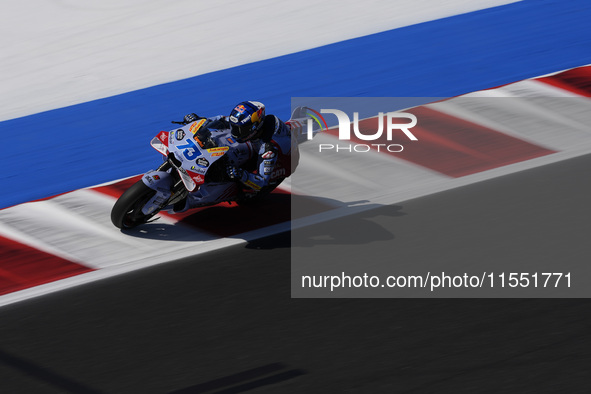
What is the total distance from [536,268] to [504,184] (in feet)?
5.89

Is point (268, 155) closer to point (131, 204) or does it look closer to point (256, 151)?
point (256, 151)

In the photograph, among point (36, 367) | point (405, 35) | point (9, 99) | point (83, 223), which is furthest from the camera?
point (405, 35)

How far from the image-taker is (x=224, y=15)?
1511cm

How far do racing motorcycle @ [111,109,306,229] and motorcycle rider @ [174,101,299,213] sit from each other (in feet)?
0.05

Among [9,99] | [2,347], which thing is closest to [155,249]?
[2,347]

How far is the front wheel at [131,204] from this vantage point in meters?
8.45

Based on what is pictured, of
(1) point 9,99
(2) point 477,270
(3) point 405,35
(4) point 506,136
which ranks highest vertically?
(3) point 405,35

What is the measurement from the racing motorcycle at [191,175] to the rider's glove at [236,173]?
0.42ft

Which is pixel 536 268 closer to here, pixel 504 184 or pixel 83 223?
pixel 504 184

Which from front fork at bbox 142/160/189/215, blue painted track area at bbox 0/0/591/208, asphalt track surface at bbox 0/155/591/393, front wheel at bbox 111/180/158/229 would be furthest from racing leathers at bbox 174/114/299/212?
blue painted track area at bbox 0/0/591/208

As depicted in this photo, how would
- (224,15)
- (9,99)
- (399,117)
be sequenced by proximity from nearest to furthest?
1. (399,117)
2. (9,99)
3. (224,15)

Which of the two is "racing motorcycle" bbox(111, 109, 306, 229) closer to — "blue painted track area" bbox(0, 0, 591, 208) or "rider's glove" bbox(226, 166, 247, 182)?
Answer: "rider's glove" bbox(226, 166, 247, 182)

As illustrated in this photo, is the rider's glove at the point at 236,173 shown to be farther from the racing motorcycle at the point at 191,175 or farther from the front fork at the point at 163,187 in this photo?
the front fork at the point at 163,187

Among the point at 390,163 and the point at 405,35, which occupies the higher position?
the point at 405,35
